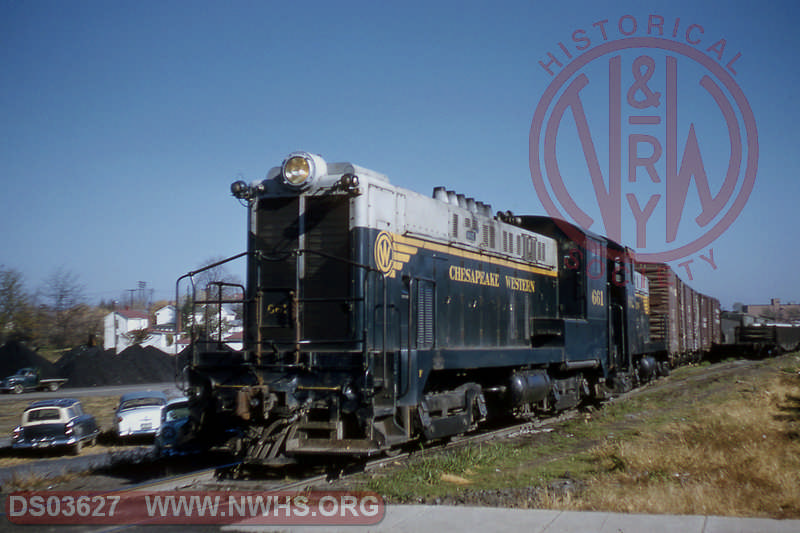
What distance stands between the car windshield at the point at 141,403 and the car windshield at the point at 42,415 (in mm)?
2045

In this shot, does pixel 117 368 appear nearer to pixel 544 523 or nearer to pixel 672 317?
pixel 672 317

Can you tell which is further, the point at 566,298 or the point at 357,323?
the point at 566,298

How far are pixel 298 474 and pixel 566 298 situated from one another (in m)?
8.37

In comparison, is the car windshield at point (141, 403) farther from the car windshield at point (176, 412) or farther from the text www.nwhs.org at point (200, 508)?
the text www.nwhs.org at point (200, 508)

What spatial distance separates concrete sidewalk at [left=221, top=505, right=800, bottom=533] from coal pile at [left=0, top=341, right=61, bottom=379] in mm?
44163

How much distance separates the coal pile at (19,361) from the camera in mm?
43688

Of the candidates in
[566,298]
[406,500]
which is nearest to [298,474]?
[406,500]

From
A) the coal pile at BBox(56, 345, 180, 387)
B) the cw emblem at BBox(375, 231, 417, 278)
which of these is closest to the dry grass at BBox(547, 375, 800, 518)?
the cw emblem at BBox(375, 231, 417, 278)

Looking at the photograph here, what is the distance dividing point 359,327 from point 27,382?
40.2 meters

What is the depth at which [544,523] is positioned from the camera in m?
6.11

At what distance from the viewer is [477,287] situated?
38.3ft

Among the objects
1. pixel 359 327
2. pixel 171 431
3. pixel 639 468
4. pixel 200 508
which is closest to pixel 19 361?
pixel 171 431

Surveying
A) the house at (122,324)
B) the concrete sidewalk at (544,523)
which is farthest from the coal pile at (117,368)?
the concrete sidewalk at (544,523)

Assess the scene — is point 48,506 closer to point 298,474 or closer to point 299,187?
point 298,474
